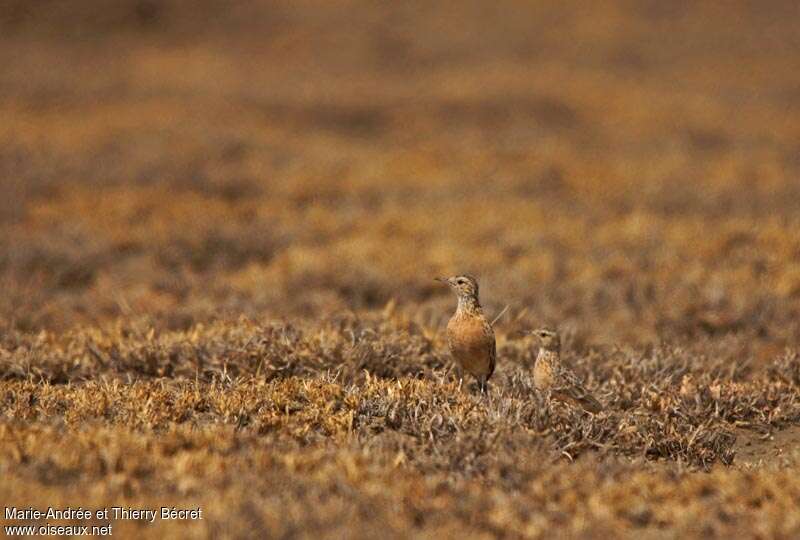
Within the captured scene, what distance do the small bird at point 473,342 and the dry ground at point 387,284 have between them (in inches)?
5.7

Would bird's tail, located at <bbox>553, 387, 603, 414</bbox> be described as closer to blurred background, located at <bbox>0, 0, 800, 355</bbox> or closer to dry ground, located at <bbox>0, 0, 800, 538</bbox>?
dry ground, located at <bbox>0, 0, 800, 538</bbox>

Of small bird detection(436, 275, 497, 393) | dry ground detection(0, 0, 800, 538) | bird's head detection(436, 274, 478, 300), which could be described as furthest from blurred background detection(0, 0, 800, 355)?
small bird detection(436, 275, 497, 393)

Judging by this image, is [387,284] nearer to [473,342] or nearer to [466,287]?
[466,287]

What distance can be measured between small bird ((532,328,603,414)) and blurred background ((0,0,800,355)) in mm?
1853

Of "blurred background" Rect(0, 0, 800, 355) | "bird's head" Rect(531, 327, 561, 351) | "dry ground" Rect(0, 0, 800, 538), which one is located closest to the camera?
"dry ground" Rect(0, 0, 800, 538)

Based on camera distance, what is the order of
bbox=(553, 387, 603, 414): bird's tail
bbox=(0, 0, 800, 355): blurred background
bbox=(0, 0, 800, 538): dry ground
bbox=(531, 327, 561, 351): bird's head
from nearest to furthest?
bbox=(0, 0, 800, 538): dry ground
bbox=(553, 387, 603, 414): bird's tail
bbox=(531, 327, 561, 351): bird's head
bbox=(0, 0, 800, 355): blurred background

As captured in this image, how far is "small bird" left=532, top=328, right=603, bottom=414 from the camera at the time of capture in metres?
5.94

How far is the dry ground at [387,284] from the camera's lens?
465cm

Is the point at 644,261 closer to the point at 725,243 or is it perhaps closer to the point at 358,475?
the point at 725,243

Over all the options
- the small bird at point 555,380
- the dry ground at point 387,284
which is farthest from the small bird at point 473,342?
the small bird at point 555,380

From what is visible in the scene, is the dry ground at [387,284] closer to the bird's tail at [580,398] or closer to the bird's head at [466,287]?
the bird's tail at [580,398]

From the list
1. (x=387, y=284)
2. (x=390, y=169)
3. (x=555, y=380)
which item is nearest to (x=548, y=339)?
(x=555, y=380)

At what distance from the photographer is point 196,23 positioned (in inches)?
1128

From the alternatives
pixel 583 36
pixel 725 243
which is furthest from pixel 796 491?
pixel 583 36
